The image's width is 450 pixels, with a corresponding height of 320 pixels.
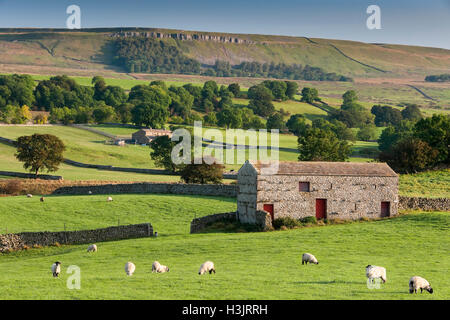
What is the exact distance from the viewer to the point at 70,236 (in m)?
49.9

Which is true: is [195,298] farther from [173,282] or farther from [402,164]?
[402,164]

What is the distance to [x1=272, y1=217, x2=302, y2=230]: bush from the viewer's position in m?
51.4

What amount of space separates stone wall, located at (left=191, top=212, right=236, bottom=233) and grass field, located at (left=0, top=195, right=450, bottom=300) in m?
1.36

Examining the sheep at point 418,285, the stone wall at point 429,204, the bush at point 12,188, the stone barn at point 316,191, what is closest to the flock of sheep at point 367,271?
the sheep at point 418,285

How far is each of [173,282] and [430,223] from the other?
25.6 meters

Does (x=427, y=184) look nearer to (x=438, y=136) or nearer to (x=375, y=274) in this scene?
(x=438, y=136)

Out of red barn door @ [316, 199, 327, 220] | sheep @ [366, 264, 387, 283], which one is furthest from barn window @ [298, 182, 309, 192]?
sheep @ [366, 264, 387, 283]

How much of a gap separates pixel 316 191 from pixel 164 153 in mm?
57462

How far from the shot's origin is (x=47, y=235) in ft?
162

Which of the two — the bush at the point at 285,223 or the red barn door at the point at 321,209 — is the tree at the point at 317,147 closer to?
the red barn door at the point at 321,209

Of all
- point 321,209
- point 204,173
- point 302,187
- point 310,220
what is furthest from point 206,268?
point 204,173

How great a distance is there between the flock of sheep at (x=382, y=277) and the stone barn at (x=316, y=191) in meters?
16.7

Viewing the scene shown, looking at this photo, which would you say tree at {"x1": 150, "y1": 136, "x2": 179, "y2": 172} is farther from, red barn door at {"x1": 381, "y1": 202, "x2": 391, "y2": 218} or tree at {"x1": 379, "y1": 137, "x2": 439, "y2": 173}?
red barn door at {"x1": 381, "y1": 202, "x2": 391, "y2": 218}

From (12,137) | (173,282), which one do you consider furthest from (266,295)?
(12,137)
